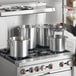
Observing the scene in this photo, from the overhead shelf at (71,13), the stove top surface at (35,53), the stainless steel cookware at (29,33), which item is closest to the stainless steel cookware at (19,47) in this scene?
the stove top surface at (35,53)

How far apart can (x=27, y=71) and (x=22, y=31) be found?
46 cm

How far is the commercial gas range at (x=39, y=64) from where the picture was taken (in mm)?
2133

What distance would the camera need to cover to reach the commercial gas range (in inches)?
84.0

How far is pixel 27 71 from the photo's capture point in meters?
2.15

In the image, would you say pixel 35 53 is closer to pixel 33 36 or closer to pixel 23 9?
pixel 33 36

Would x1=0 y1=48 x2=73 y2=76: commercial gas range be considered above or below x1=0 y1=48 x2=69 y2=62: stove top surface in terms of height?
below

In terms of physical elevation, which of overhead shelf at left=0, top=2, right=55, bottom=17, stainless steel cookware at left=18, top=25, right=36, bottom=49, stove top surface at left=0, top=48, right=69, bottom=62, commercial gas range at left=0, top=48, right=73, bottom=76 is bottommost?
commercial gas range at left=0, top=48, right=73, bottom=76

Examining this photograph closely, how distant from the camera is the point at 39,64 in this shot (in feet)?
7.23

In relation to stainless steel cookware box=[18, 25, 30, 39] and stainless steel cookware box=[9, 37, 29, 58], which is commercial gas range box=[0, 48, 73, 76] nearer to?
stainless steel cookware box=[9, 37, 29, 58]

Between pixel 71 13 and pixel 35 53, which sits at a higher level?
pixel 71 13

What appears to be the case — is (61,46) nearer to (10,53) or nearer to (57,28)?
(57,28)

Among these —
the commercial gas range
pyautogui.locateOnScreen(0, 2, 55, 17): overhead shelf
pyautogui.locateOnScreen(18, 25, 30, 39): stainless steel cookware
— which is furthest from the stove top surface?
pyautogui.locateOnScreen(0, 2, 55, 17): overhead shelf

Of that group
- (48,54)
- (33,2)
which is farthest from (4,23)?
(48,54)

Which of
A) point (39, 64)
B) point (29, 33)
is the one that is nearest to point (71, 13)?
point (29, 33)
